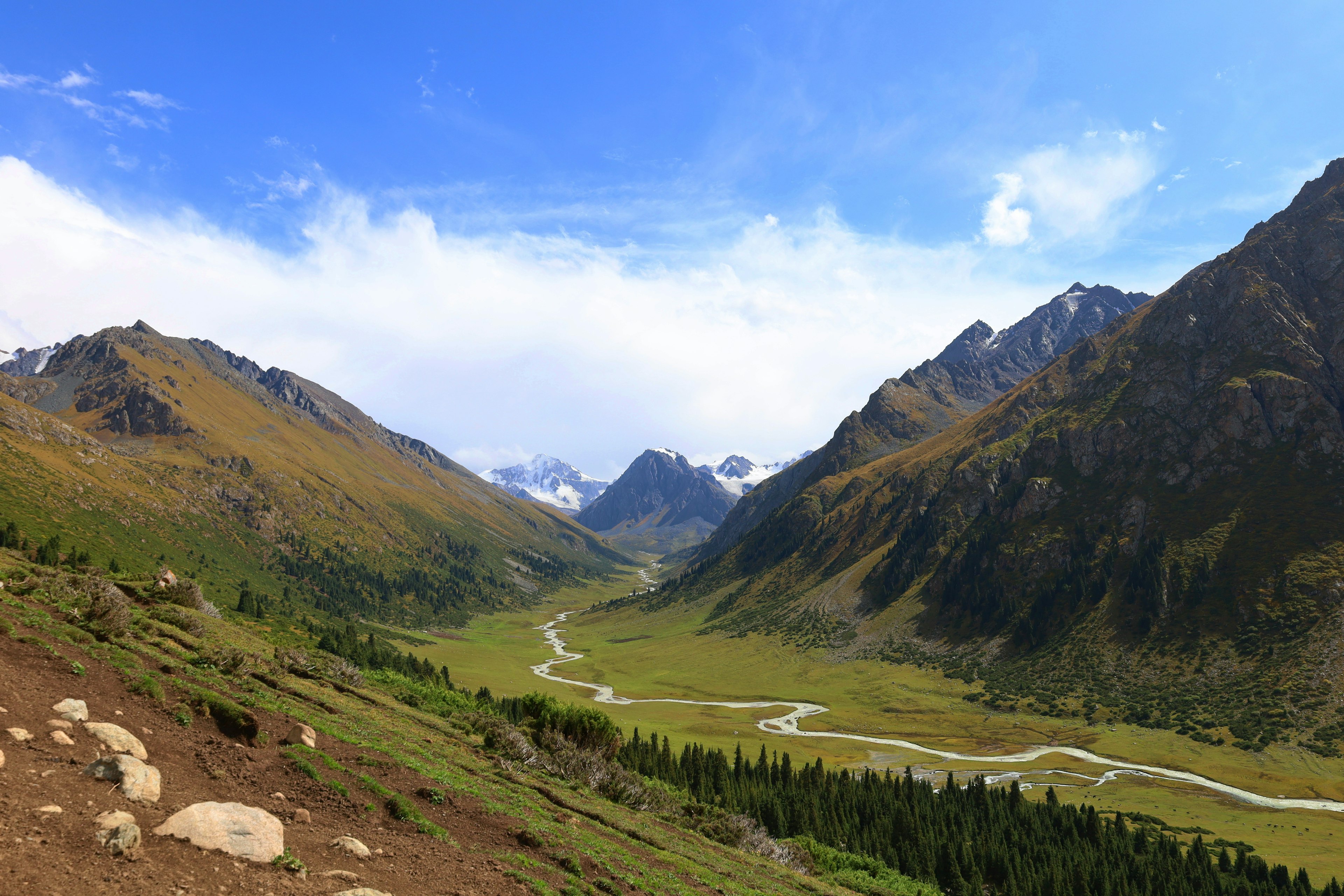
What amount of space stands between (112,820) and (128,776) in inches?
92.8

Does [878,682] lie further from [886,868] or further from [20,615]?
[20,615]

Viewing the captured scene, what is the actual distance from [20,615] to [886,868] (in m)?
66.5

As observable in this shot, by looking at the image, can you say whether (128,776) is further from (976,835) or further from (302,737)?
(976,835)

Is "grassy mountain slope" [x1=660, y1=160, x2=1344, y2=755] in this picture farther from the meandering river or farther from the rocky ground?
the rocky ground

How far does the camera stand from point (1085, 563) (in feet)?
586

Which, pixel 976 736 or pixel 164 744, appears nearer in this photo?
pixel 164 744

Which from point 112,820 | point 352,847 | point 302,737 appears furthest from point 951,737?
point 112,820

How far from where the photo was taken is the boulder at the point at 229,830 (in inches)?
550

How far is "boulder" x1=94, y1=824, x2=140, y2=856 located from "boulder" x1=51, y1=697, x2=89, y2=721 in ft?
21.4

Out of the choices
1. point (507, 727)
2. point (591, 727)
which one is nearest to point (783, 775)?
point (591, 727)

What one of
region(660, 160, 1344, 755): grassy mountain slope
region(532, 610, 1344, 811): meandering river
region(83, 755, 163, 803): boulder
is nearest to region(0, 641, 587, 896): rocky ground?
region(83, 755, 163, 803): boulder

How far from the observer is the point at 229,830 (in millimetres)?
14625

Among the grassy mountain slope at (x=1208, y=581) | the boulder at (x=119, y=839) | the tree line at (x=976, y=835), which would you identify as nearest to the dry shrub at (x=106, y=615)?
the boulder at (x=119, y=839)

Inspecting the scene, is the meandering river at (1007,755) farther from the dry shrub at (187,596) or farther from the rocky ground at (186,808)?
the dry shrub at (187,596)
